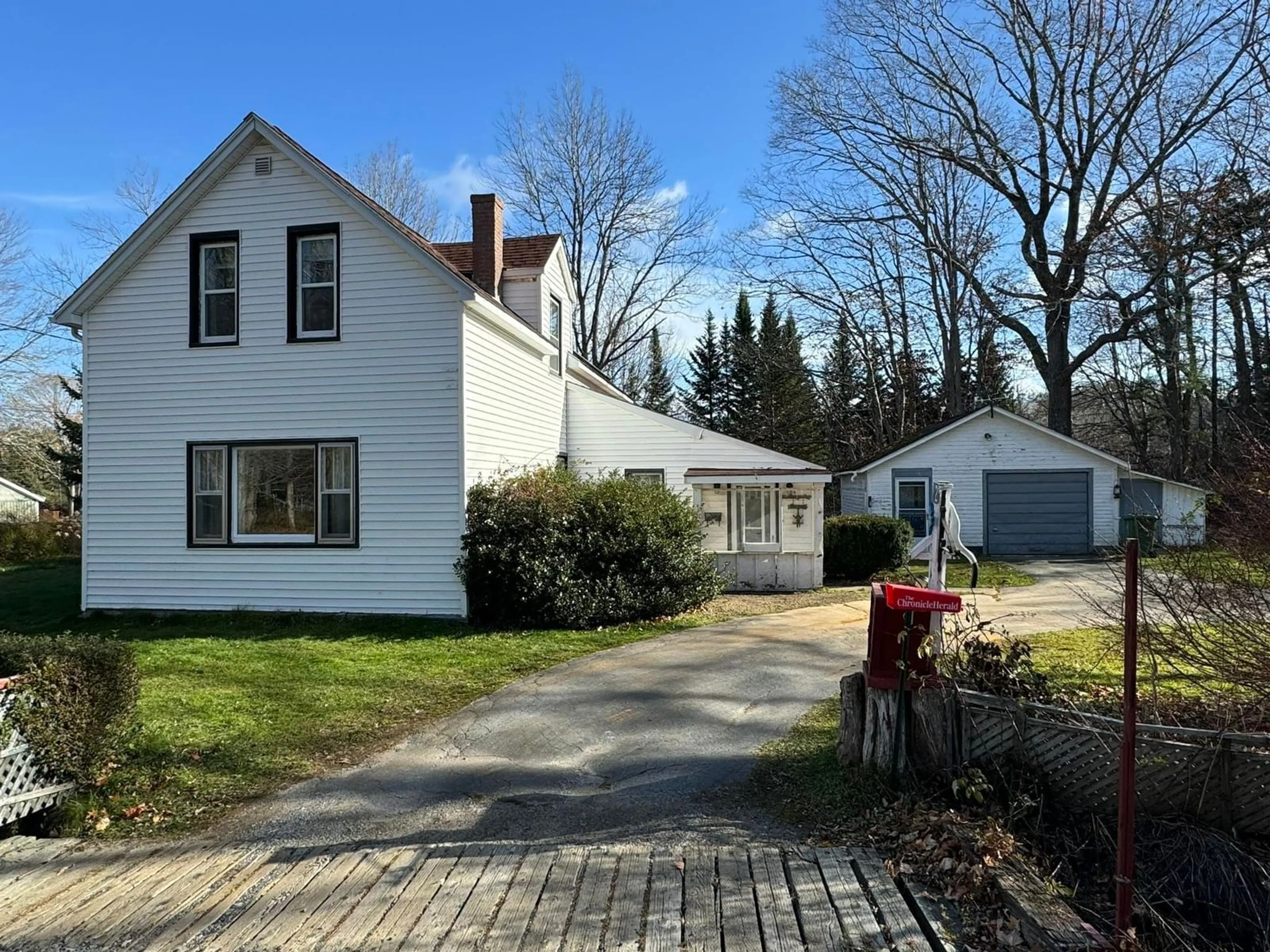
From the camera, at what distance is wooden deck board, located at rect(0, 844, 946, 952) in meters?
3.76

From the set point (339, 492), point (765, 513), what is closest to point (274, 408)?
point (339, 492)

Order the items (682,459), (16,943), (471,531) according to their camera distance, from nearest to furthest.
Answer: (16,943) → (471,531) → (682,459)

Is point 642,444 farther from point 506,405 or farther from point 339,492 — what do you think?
point 339,492

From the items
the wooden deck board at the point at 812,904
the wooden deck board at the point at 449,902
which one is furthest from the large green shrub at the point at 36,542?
the wooden deck board at the point at 812,904

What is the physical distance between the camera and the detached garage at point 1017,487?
23.8 meters

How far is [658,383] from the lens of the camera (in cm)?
4991

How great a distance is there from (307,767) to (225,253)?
10388mm

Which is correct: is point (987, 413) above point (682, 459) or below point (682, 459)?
above

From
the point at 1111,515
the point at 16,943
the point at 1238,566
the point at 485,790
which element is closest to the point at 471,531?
the point at 485,790

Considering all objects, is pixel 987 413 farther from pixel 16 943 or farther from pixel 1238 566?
pixel 16 943

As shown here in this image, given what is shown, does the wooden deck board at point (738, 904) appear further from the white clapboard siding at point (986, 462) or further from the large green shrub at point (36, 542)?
the large green shrub at point (36, 542)

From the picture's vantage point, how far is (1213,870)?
14.8 feet

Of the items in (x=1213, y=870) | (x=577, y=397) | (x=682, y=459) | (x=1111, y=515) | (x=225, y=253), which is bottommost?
(x=1213, y=870)

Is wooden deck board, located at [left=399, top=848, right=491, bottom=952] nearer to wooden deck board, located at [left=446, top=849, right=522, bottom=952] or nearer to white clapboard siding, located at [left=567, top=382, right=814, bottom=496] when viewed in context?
wooden deck board, located at [left=446, top=849, right=522, bottom=952]
